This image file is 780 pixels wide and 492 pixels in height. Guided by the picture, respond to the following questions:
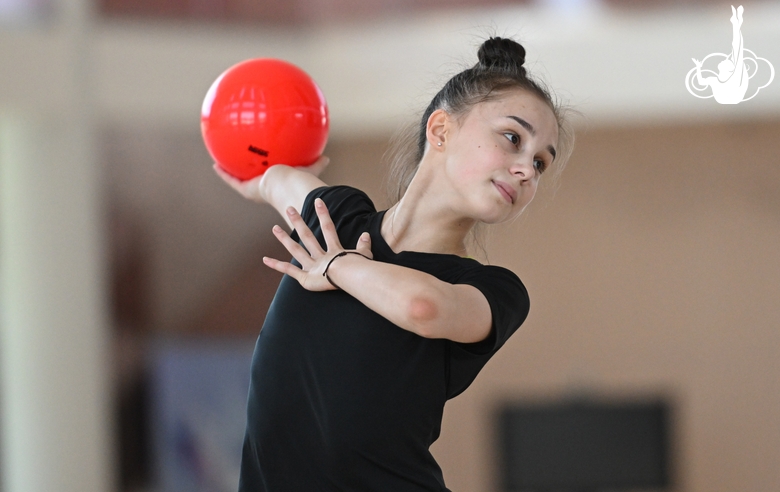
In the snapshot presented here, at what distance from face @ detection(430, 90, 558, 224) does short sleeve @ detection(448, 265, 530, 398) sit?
95 millimetres

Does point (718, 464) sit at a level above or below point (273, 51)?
below

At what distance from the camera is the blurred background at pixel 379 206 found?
16.8 feet

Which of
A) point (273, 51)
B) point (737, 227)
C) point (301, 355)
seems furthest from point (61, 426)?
point (737, 227)

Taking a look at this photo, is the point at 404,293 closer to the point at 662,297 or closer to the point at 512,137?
the point at 512,137

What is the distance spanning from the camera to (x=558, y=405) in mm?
5980

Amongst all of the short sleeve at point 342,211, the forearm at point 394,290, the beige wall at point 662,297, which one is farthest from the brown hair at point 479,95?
the beige wall at point 662,297

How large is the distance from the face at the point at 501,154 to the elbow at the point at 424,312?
0.73 feet

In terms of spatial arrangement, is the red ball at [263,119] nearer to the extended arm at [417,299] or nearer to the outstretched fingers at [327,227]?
the outstretched fingers at [327,227]

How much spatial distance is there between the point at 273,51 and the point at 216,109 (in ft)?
13.7

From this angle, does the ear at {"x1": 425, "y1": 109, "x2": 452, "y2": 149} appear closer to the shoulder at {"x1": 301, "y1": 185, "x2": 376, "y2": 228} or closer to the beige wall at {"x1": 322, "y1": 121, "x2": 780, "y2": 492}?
the shoulder at {"x1": 301, "y1": 185, "x2": 376, "y2": 228}

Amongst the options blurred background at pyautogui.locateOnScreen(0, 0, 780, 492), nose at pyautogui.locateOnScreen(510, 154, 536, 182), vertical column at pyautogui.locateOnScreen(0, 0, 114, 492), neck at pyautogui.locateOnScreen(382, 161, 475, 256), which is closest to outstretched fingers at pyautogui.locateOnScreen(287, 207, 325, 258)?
neck at pyautogui.locateOnScreen(382, 161, 475, 256)

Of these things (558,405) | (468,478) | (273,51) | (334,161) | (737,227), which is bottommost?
(468,478)

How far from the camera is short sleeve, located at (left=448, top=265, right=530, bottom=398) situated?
4.91 ft

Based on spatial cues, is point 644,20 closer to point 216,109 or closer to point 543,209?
point 543,209
